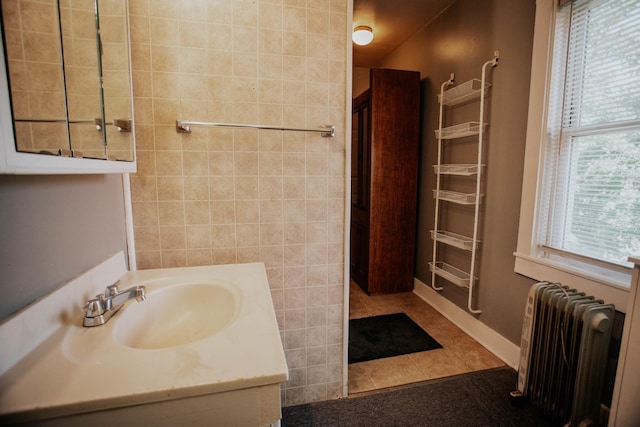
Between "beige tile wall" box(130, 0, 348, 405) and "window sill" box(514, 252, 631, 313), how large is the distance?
1226 mm

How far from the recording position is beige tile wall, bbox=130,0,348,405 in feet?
4.57

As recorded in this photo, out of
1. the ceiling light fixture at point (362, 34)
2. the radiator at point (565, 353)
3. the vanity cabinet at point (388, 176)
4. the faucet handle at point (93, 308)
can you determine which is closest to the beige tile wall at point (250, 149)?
the faucet handle at point (93, 308)

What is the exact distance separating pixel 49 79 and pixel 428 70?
3.05 metres

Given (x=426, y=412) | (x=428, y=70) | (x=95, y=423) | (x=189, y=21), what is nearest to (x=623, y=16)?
(x=428, y=70)

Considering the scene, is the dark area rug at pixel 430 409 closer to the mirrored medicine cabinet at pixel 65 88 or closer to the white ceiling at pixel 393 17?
the mirrored medicine cabinet at pixel 65 88

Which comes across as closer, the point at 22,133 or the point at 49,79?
the point at 22,133

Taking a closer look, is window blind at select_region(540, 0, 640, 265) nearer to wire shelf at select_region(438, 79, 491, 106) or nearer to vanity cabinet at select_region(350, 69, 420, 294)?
wire shelf at select_region(438, 79, 491, 106)

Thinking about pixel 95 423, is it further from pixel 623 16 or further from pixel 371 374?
pixel 623 16

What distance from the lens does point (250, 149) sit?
4.94ft

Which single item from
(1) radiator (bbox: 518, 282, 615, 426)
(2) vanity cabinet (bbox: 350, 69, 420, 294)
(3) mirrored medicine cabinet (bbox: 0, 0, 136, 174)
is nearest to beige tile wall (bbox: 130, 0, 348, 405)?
(3) mirrored medicine cabinet (bbox: 0, 0, 136, 174)

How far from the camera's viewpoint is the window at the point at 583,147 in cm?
143

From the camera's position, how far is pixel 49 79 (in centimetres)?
72

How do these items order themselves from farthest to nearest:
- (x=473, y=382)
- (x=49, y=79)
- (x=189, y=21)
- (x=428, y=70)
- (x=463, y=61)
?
(x=428, y=70) < (x=463, y=61) < (x=473, y=382) < (x=189, y=21) < (x=49, y=79)

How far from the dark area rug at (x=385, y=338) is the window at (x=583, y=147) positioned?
938 millimetres
